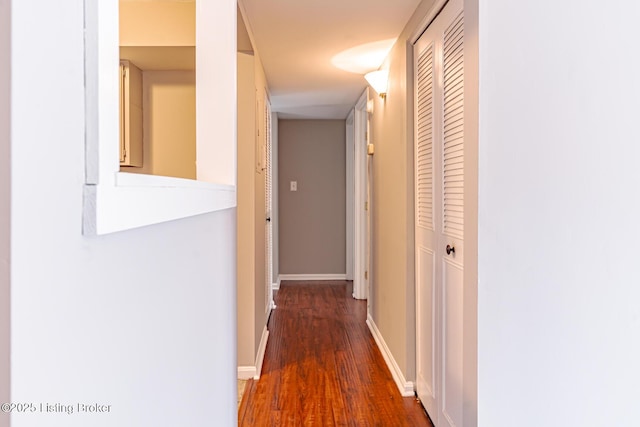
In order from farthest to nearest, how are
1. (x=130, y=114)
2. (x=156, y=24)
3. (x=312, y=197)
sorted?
1. (x=312, y=197)
2. (x=130, y=114)
3. (x=156, y=24)

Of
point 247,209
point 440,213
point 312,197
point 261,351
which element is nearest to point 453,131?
point 440,213

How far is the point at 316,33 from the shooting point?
2975 millimetres

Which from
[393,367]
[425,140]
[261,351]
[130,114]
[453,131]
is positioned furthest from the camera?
[261,351]

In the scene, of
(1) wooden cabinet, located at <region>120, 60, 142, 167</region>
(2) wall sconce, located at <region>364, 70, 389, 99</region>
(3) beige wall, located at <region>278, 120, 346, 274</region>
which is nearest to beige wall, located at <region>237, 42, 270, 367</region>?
(1) wooden cabinet, located at <region>120, 60, 142, 167</region>

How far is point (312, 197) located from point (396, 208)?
3.45 m

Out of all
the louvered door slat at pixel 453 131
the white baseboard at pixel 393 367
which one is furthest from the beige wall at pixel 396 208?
the louvered door slat at pixel 453 131

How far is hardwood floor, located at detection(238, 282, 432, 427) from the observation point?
252 centimetres

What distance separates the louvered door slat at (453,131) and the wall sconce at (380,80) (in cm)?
125

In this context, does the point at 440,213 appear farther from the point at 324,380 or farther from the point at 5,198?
the point at 5,198

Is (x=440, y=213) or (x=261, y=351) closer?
(x=440, y=213)

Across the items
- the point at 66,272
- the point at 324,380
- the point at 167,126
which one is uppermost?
the point at 167,126

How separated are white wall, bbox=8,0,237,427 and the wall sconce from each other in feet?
9.15

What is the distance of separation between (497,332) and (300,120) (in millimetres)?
5096

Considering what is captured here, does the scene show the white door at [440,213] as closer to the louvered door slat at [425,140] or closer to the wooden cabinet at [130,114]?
the louvered door slat at [425,140]
